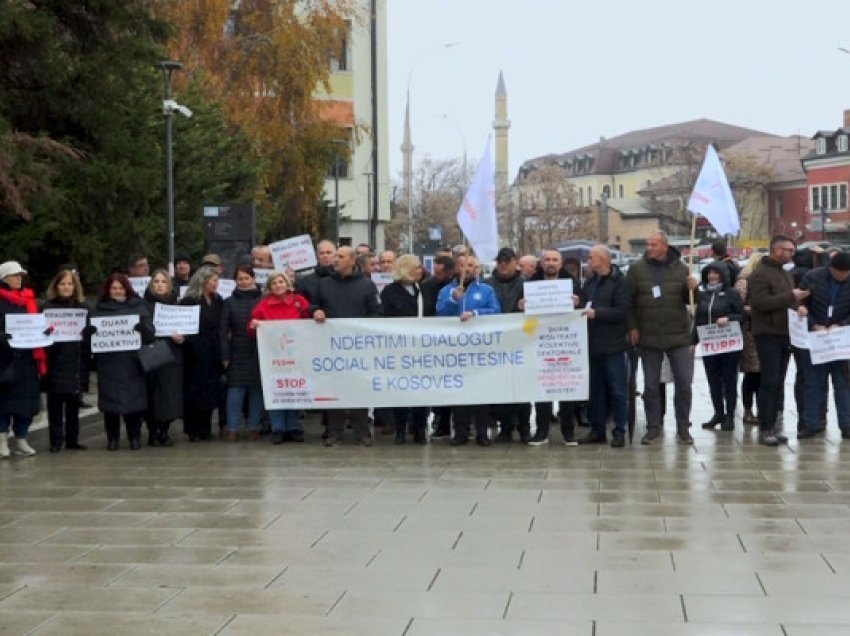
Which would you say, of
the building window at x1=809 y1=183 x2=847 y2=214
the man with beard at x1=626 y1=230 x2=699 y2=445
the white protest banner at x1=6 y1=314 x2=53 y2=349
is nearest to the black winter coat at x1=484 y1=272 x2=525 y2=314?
the man with beard at x1=626 y1=230 x2=699 y2=445

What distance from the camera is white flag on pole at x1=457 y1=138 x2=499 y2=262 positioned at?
16828 millimetres

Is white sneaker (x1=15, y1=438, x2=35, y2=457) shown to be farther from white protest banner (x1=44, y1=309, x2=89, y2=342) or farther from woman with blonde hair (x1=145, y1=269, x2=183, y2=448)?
woman with blonde hair (x1=145, y1=269, x2=183, y2=448)

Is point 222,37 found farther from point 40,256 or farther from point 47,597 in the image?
point 47,597

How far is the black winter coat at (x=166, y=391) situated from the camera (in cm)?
1455

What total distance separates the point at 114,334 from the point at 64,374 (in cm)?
65

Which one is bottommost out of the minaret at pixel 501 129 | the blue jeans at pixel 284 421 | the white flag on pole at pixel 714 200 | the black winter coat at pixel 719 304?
the blue jeans at pixel 284 421

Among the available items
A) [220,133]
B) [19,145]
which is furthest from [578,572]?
[220,133]

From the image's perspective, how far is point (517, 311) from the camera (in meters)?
14.9

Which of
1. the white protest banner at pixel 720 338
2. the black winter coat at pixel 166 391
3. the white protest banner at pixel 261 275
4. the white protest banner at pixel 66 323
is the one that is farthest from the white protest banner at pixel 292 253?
the white protest banner at pixel 720 338

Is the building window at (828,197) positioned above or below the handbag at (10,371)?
above

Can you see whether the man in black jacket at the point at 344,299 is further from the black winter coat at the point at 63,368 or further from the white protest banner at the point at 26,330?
the white protest banner at the point at 26,330

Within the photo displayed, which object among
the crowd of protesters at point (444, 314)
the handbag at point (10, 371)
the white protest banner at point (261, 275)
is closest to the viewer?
the handbag at point (10, 371)

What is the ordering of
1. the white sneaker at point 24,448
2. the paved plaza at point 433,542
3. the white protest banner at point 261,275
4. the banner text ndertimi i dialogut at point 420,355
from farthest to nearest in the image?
the white protest banner at point 261,275 → the banner text ndertimi i dialogut at point 420,355 → the white sneaker at point 24,448 → the paved plaza at point 433,542

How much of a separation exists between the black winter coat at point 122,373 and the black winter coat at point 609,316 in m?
4.43
